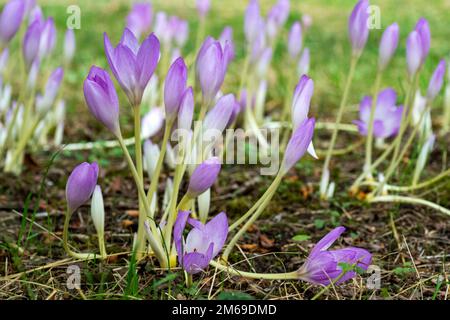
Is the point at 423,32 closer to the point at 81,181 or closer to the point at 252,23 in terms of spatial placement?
the point at 252,23

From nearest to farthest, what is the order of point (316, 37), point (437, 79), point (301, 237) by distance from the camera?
point (301, 237)
point (437, 79)
point (316, 37)

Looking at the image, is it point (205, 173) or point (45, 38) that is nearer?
point (205, 173)

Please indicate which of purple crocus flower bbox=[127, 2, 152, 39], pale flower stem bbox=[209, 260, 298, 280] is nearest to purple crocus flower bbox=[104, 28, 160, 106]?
pale flower stem bbox=[209, 260, 298, 280]

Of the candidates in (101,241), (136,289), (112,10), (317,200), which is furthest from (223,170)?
(112,10)

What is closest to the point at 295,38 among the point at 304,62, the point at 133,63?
the point at 304,62
